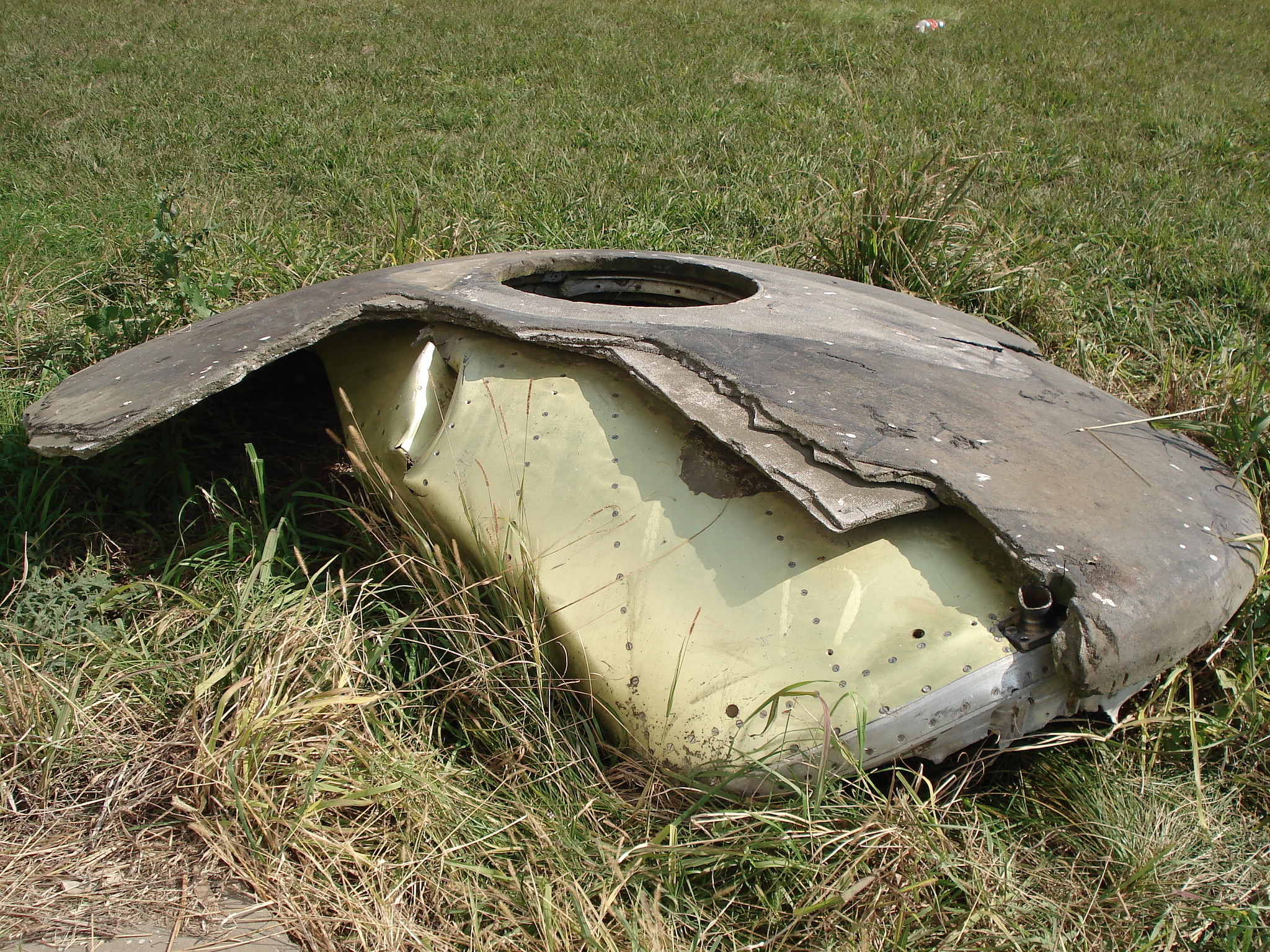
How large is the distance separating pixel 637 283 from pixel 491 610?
1.35 m

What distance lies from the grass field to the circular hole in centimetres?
86

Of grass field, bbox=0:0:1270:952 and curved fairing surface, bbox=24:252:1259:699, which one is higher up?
curved fairing surface, bbox=24:252:1259:699

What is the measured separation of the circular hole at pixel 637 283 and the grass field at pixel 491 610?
2.83 ft

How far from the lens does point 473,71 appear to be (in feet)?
22.3

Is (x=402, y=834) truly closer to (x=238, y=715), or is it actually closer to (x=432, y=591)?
(x=238, y=715)

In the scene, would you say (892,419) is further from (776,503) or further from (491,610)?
(491,610)

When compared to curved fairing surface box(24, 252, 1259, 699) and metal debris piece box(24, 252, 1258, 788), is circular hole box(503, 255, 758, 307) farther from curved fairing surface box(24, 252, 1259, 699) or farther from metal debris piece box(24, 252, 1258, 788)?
metal debris piece box(24, 252, 1258, 788)

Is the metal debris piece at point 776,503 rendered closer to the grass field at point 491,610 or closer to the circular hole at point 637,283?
the grass field at point 491,610

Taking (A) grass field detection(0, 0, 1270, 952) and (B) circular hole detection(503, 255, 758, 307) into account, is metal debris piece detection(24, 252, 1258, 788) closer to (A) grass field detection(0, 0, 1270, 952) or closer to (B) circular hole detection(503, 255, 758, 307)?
(A) grass field detection(0, 0, 1270, 952)

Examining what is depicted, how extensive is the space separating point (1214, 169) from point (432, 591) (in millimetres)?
5315

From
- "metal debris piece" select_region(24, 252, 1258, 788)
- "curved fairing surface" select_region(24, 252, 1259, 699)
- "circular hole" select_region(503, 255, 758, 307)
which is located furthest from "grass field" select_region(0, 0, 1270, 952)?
"circular hole" select_region(503, 255, 758, 307)

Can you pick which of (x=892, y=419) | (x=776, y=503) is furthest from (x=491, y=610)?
(x=892, y=419)

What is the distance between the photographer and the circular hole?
270 centimetres

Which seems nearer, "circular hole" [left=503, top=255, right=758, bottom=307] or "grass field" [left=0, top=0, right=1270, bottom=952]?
"grass field" [left=0, top=0, right=1270, bottom=952]
